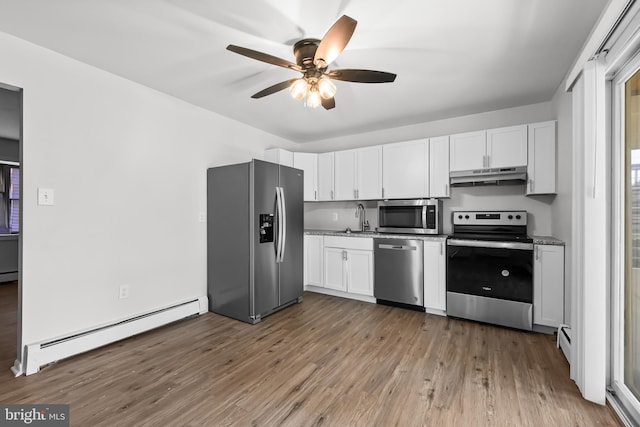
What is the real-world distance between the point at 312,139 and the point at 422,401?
408cm

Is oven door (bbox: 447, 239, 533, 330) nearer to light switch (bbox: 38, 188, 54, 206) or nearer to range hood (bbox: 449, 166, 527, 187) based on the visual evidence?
range hood (bbox: 449, 166, 527, 187)

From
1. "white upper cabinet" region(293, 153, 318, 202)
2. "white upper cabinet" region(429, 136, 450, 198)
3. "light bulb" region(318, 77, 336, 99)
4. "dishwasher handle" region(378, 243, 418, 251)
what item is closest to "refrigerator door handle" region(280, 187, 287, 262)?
"white upper cabinet" region(293, 153, 318, 202)

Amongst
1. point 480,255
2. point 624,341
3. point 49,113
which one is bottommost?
point 624,341

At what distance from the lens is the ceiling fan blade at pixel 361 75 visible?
1.92 meters

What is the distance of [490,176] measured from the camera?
3.14 meters

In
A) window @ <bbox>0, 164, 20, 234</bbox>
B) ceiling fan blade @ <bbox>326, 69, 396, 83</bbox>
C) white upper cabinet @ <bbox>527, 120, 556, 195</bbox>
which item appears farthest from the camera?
window @ <bbox>0, 164, 20, 234</bbox>

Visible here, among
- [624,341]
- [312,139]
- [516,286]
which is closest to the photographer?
[624,341]

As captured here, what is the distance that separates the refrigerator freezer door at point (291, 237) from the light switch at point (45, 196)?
2032mm

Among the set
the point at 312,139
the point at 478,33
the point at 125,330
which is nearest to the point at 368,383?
the point at 125,330

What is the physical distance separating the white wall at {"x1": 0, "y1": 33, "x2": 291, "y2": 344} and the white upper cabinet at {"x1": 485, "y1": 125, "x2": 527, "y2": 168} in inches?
132

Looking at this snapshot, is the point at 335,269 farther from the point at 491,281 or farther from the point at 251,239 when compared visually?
the point at 491,281

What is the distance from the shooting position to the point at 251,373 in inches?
81.4

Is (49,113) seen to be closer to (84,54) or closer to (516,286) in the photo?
(84,54)

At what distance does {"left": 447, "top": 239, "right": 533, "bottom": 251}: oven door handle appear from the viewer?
2.73 m
